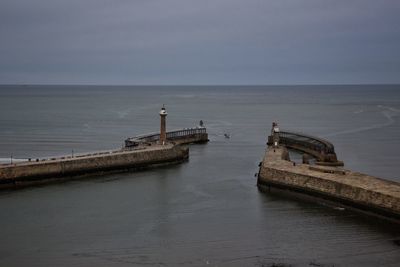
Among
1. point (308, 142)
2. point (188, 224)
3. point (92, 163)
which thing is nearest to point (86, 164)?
point (92, 163)

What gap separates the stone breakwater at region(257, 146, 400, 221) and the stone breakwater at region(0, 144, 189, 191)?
9.98 metres

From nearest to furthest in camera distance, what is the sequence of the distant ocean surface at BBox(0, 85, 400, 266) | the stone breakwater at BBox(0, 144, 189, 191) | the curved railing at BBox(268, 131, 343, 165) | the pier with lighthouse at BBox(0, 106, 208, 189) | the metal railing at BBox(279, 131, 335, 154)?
the distant ocean surface at BBox(0, 85, 400, 266), the stone breakwater at BBox(0, 144, 189, 191), the pier with lighthouse at BBox(0, 106, 208, 189), the curved railing at BBox(268, 131, 343, 165), the metal railing at BBox(279, 131, 335, 154)

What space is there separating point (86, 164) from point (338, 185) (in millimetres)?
16967

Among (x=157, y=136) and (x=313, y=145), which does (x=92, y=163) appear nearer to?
(x=157, y=136)

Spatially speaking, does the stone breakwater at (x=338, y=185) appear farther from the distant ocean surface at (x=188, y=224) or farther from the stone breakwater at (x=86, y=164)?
the stone breakwater at (x=86, y=164)

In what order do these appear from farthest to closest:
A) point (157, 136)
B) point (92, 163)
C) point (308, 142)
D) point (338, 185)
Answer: point (157, 136), point (308, 142), point (92, 163), point (338, 185)

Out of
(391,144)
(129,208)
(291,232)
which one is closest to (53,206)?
(129,208)

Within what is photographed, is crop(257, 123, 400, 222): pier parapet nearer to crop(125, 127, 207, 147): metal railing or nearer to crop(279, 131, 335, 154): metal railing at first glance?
crop(279, 131, 335, 154): metal railing

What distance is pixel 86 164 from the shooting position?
3794 cm

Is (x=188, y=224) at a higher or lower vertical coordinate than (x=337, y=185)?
lower

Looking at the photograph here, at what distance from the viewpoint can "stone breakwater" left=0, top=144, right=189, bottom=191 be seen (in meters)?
34.2

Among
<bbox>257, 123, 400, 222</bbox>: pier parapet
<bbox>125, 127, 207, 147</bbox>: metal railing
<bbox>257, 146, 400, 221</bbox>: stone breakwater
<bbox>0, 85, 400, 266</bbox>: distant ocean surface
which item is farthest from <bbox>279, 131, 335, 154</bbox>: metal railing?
<bbox>257, 146, 400, 221</bbox>: stone breakwater

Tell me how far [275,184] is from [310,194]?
→ 2992mm

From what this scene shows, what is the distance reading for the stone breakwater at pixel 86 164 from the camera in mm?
34219
